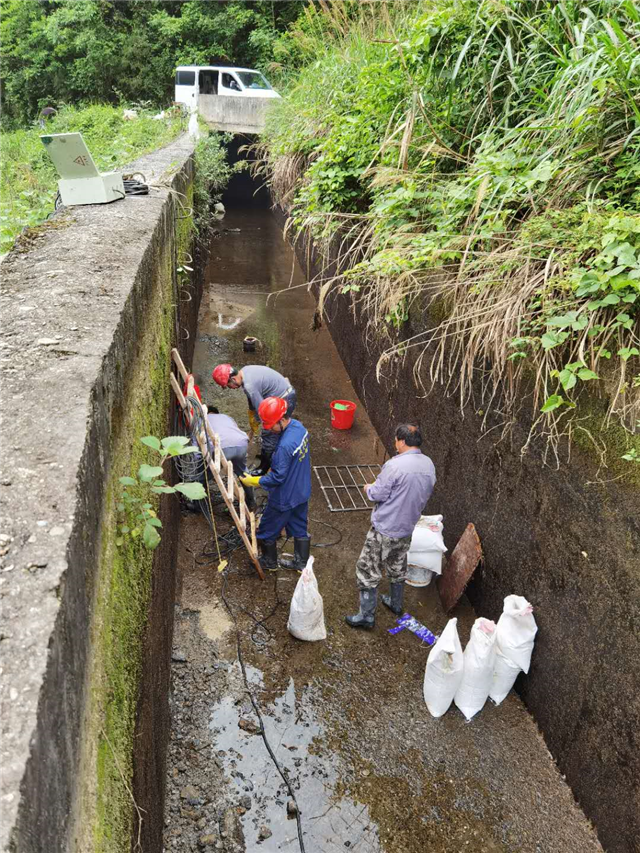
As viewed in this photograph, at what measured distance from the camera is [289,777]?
3.24m

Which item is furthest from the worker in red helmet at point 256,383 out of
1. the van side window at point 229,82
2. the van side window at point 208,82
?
the van side window at point 208,82

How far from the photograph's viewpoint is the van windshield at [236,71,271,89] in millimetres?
17453

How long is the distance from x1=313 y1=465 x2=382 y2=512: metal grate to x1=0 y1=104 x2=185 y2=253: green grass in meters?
3.42

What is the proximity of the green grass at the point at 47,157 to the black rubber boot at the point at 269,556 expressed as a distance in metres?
2.99

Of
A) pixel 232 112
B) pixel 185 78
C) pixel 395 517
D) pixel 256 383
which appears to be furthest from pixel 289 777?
pixel 185 78

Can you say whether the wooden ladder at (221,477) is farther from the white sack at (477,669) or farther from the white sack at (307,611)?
the white sack at (477,669)

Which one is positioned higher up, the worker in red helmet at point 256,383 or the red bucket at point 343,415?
the worker in red helmet at point 256,383

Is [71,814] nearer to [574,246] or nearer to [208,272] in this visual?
[574,246]

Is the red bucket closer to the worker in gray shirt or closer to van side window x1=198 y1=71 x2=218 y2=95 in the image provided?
the worker in gray shirt

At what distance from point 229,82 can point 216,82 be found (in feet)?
2.39

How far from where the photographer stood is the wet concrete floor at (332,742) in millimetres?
3010

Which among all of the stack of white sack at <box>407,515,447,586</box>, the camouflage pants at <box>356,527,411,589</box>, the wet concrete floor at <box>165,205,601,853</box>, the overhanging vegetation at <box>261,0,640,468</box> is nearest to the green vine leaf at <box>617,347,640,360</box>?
the overhanging vegetation at <box>261,0,640,468</box>

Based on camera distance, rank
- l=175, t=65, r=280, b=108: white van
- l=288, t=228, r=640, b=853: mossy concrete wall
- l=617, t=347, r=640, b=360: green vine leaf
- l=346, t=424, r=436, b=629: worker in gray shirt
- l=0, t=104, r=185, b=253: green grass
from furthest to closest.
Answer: l=175, t=65, r=280, b=108: white van, l=0, t=104, r=185, b=253: green grass, l=346, t=424, r=436, b=629: worker in gray shirt, l=288, t=228, r=640, b=853: mossy concrete wall, l=617, t=347, r=640, b=360: green vine leaf

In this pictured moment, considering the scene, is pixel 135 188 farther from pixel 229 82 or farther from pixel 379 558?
pixel 229 82
